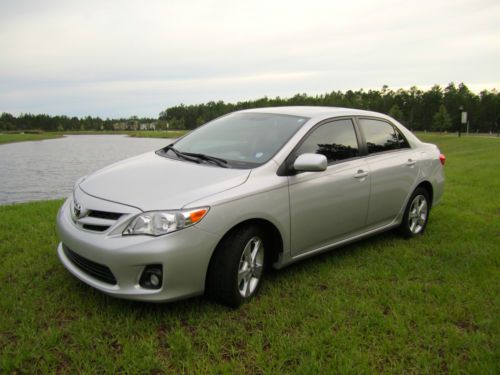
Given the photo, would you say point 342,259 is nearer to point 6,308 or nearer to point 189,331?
point 189,331

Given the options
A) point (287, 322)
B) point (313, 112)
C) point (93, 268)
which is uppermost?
point (313, 112)

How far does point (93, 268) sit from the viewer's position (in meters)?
3.05

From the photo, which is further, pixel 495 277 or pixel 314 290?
pixel 495 277

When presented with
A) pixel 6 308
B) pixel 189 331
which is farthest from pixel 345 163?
pixel 6 308

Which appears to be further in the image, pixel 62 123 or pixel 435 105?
pixel 62 123

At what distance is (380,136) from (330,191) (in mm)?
1318

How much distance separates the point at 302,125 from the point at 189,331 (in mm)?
2099

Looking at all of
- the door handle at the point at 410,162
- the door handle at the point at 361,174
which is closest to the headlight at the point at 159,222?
the door handle at the point at 361,174

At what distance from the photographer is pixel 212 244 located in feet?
9.83

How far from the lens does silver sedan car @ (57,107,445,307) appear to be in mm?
2879

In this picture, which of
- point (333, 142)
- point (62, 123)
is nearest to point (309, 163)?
point (333, 142)

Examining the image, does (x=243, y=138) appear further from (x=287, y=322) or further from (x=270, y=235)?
(x=287, y=322)

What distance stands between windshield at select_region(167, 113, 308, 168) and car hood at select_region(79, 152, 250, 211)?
28 cm

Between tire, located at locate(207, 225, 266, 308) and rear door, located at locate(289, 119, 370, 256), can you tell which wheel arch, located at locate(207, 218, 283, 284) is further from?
rear door, located at locate(289, 119, 370, 256)
